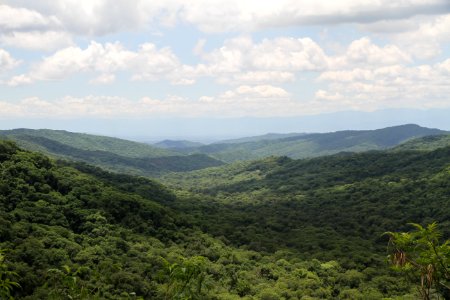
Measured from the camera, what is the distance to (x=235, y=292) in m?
79.7

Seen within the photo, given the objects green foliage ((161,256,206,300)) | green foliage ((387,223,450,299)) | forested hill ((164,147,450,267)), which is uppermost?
green foliage ((387,223,450,299))

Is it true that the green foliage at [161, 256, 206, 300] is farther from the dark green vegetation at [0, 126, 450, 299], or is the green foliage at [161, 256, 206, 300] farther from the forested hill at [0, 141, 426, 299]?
the forested hill at [0, 141, 426, 299]

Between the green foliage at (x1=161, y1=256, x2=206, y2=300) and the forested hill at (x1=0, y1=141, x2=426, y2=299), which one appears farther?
the forested hill at (x1=0, y1=141, x2=426, y2=299)

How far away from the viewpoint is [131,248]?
3533 inches

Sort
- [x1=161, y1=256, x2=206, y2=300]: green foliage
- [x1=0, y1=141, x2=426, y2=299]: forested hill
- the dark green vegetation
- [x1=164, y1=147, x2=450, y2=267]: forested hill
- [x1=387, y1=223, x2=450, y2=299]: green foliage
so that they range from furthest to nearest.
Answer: [x1=164, y1=147, x2=450, y2=267]: forested hill → the dark green vegetation → [x1=0, y1=141, x2=426, y2=299]: forested hill → [x1=161, y1=256, x2=206, y2=300]: green foliage → [x1=387, y1=223, x2=450, y2=299]: green foliage

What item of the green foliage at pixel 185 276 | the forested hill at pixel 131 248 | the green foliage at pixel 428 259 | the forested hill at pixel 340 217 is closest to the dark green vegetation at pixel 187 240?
the forested hill at pixel 131 248

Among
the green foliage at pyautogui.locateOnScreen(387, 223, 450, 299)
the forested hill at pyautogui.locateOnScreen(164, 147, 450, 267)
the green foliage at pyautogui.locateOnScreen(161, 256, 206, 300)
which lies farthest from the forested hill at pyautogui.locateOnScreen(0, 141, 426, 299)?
the green foliage at pyautogui.locateOnScreen(387, 223, 450, 299)

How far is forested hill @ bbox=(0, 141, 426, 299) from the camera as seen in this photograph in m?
67.4

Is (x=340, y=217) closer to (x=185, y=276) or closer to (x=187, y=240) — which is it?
(x=187, y=240)

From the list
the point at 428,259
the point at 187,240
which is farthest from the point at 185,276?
the point at 187,240

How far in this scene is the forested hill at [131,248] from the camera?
6738 centimetres

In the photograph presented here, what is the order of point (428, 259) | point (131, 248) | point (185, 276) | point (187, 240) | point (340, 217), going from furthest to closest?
point (340, 217)
point (187, 240)
point (131, 248)
point (185, 276)
point (428, 259)

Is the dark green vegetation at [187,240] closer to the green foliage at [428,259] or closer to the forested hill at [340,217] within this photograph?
the forested hill at [340,217]

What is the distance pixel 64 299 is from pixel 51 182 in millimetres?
103336
